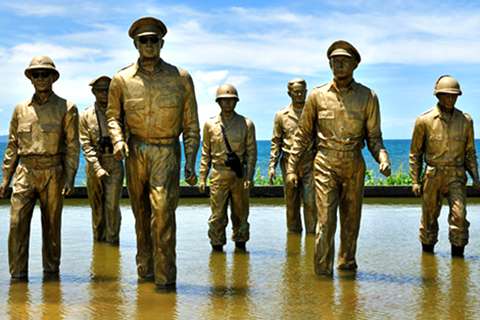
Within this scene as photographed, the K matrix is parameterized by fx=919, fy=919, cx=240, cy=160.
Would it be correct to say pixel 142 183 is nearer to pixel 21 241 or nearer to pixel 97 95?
pixel 21 241

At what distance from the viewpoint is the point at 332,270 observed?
10094 millimetres

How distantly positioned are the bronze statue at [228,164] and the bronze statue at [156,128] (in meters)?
3.16

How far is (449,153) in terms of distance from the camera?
38.2ft

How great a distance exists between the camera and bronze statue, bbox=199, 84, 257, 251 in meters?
12.6

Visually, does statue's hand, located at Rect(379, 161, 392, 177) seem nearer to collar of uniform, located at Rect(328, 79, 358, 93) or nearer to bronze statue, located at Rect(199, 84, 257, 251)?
collar of uniform, located at Rect(328, 79, 358, 93)

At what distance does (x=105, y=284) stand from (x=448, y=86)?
498cm

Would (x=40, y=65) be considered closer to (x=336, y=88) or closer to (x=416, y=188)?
(x=336, y=88)

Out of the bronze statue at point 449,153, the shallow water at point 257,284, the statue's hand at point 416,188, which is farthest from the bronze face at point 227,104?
the statue's hand at point 416,188

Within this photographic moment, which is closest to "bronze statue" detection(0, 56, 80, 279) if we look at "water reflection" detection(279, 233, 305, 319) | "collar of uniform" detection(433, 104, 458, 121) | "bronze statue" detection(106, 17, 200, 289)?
"bronze statue" detection(106, 17, 200, 289)

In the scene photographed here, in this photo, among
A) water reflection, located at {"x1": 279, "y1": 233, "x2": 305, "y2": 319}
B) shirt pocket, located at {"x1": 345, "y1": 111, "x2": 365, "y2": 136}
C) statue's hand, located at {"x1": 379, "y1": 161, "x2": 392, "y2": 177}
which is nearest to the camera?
water reflection, located at {"x1": 279, "y1": 233, "x2": 305, "y2": 319}

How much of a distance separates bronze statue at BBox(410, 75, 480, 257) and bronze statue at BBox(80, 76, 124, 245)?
4.36 metres

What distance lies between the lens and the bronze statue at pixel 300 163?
14391 mm

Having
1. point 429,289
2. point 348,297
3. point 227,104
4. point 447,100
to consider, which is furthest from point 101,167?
point 429,289

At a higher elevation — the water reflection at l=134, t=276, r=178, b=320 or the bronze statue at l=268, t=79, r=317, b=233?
the bronze statue at l=268, t=79, r=317, b=233
